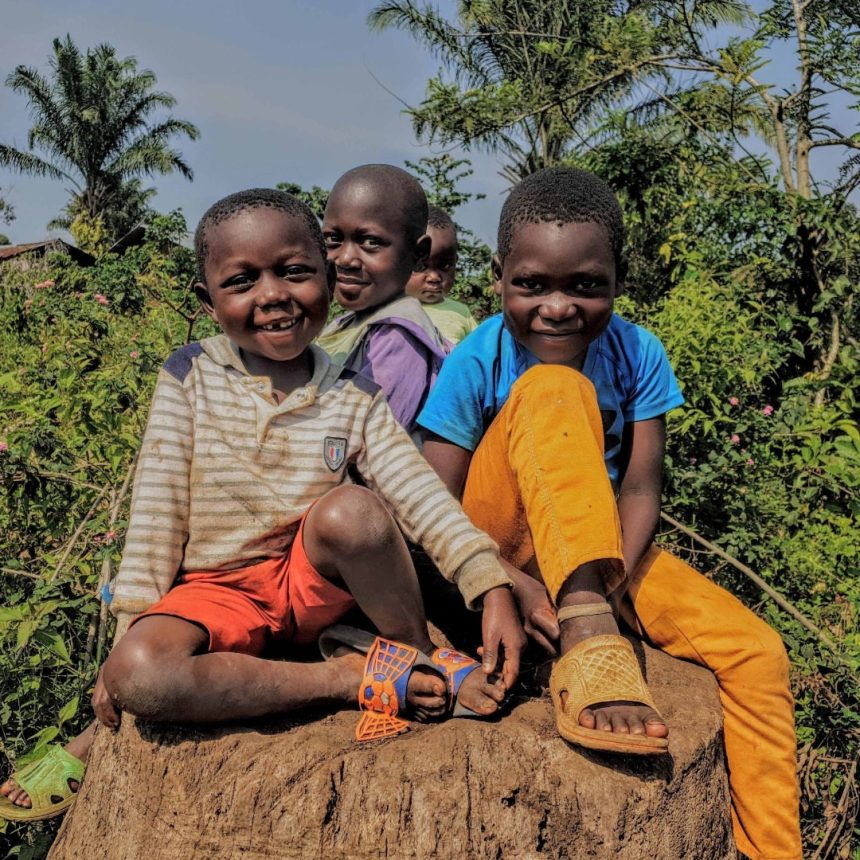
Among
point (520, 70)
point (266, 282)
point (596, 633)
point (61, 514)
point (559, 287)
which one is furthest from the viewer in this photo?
point (520, 70)

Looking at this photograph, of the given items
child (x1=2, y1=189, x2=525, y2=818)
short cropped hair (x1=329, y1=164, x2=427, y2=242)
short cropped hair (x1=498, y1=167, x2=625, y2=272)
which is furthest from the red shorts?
short cropped hair (x1=329, y1=164, x2=427, y2=242)

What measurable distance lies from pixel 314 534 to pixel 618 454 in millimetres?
962

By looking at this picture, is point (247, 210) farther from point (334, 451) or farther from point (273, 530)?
point (273, 530)

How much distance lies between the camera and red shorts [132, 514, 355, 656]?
1.87 meters

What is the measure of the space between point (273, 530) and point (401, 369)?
2.45ft

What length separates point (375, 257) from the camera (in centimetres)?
287

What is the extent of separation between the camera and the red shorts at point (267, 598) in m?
1.87

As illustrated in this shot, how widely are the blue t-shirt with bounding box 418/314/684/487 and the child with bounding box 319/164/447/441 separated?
1.11 ft

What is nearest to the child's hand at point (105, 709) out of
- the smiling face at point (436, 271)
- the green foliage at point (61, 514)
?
the green foliage at point (61, 514)

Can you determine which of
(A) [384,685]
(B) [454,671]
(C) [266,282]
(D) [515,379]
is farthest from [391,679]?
(C) [266,282]

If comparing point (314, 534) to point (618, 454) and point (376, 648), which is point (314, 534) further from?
point (618, 454)

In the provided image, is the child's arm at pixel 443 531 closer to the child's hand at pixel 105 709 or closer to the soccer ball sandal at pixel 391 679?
the soccer ball sandal at pixel 391 679

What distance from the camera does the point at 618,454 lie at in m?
2.39

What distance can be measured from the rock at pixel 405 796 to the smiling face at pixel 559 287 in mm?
958
